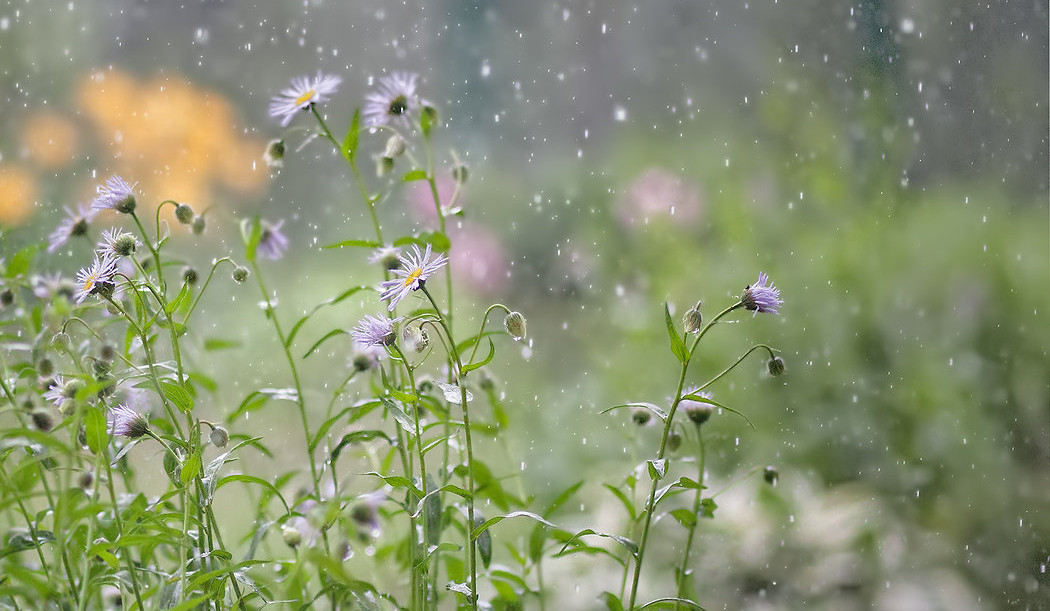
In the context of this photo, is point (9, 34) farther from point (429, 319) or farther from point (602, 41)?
point (429, 319)

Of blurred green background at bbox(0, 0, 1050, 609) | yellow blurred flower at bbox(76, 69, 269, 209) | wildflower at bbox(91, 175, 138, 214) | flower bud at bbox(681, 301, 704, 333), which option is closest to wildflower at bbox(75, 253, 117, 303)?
wildflower at bbox(91, 175, 138, 214)

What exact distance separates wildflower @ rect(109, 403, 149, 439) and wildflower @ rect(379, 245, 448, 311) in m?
0.15

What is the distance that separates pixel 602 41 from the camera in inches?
64.6

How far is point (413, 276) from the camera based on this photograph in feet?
1.78

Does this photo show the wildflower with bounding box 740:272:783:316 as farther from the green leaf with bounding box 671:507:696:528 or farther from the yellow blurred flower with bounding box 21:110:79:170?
the yellow blurred flower with bounding box 21:110:79:170

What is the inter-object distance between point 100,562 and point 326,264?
90cm

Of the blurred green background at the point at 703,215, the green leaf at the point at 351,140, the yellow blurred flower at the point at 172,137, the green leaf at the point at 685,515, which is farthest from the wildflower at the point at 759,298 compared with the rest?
the yellow blurred flower at the point at 172,137

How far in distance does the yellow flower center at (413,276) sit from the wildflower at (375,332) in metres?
0.02

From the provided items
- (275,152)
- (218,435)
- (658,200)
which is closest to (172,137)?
(658,200)

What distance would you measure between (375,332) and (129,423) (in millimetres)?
146

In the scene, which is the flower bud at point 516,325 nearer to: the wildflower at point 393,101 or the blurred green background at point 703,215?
the wildflower at point 393,101

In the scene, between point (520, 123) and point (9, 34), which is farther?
point (520, 123)

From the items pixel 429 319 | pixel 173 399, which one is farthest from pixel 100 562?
pixel 429 319

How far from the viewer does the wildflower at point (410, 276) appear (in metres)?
0.52
